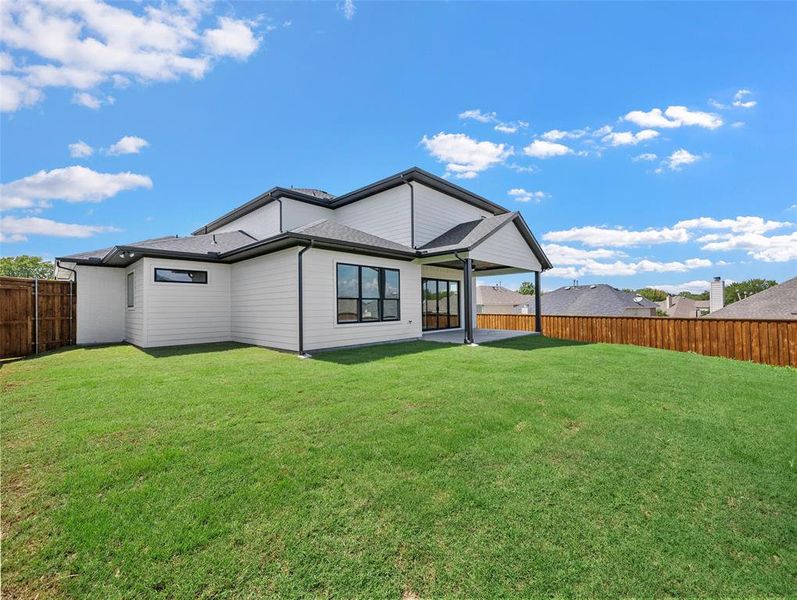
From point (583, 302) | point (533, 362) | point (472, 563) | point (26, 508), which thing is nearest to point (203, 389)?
point (26, 508)

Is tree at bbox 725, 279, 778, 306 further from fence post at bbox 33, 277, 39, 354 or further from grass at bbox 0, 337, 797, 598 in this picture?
fence post at bbox 33, 277, 39, 354

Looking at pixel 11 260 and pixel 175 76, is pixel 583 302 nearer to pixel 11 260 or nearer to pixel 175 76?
pixel 175 76

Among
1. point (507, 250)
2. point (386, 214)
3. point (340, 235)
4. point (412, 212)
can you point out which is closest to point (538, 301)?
point (507, 250)

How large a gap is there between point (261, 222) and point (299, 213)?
2.03 m

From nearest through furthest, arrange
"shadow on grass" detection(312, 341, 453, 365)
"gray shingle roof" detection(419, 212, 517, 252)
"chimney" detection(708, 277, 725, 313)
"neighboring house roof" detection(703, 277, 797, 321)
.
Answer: "shadow on grass" detection(312, 341, 453, 365), "gray shingle roof" detection(419, 212, 517, 252), "neighboring house roof" detection(703, 277, 797, 321), "chimney" detection(708, 277, 725, 313)

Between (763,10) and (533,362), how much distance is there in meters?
9.73

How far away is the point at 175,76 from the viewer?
30.3 feet

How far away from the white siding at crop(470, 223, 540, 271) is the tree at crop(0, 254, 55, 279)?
43.7 meters

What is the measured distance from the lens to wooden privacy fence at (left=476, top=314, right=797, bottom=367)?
10.2 metres

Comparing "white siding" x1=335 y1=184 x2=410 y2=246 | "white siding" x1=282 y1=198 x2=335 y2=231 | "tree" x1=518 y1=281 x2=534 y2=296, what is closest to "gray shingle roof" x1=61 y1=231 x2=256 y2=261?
"white siding" x1=282 y1=198 x2=335 y2=231

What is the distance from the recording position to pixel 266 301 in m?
10.5

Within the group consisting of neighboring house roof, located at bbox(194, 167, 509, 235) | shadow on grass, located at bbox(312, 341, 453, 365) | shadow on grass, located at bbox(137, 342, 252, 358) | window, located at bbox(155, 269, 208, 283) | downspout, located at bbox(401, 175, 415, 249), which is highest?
neighboring house roof, located at bbox(194, 167, 509, 235)

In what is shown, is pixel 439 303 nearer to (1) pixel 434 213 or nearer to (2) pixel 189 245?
(1) pixel 434 213

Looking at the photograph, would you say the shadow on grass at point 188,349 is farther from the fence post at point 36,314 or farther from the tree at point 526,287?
the tree at point 526,287
